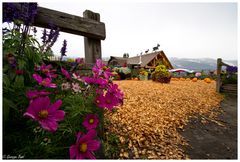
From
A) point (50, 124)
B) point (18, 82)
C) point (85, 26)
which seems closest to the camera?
point (50, 124)

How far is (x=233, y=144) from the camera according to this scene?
2.15 metres

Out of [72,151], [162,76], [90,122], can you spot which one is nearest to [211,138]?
[90,122]

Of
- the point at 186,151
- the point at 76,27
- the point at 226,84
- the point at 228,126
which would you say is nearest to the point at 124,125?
the point at 186,151

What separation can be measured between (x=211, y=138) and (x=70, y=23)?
2.18m

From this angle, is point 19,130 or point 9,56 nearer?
point 9,56

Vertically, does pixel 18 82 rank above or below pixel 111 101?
above

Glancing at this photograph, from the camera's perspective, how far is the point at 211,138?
230 cm

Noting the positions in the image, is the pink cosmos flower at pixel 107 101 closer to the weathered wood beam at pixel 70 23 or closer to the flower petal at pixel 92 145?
the flower petal at pixel 92 145

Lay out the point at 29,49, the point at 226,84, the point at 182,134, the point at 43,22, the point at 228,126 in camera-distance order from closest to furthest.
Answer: the point at 29,49
the point at 43,22
the point at 182,134
the point at 228,126
the point at 226,84

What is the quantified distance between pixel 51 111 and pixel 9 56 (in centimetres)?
42

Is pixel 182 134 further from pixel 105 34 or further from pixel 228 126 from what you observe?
pixel 105 34

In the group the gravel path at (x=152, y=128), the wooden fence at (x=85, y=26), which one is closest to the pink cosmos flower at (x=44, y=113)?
the wooden fence at (x=85, y=26)

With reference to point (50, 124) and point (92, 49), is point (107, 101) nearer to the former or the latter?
point (50, 124)

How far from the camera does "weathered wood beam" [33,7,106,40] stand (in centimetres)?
148
